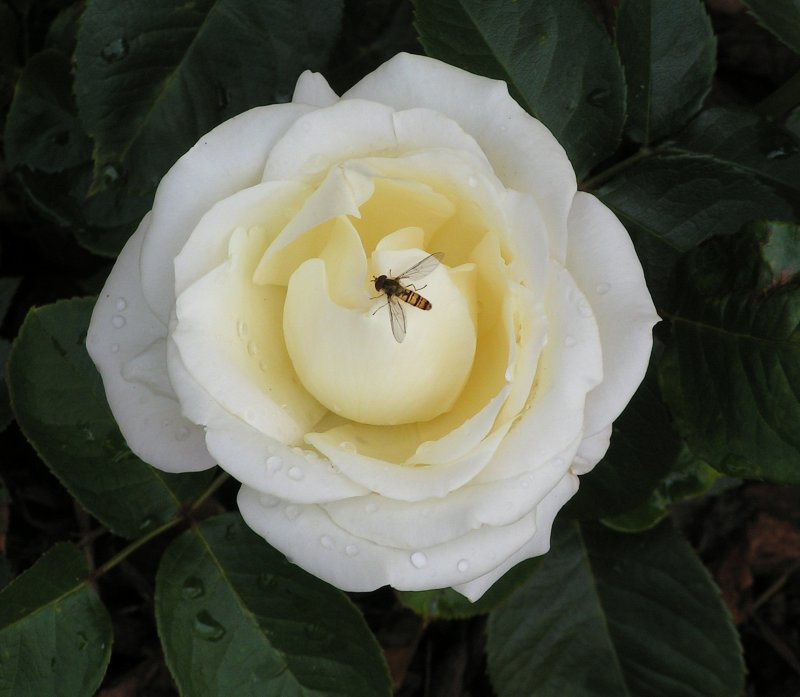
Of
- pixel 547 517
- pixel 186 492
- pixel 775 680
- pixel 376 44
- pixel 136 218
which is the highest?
pixel 376 44

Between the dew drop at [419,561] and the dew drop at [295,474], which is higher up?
the dew drop at [295,474]

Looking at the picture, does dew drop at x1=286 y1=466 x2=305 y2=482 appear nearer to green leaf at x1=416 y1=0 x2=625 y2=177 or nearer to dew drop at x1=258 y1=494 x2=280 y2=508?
dew drop at x1=258 y1=494 x2=280 y2=508

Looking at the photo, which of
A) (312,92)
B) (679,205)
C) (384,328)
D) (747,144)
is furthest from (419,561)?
(747,144)

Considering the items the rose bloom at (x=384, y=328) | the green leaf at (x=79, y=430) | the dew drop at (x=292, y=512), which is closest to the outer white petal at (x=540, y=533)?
the rose bloom at (x=384, y=328)

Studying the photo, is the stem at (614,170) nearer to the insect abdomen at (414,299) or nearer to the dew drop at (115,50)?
the insect abdomen at (414,299)

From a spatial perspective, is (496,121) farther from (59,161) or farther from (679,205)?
(59,161)

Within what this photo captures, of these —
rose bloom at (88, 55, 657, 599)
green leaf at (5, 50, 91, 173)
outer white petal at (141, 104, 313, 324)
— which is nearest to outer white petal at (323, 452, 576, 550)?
rose bloom at (88, 55, 657, 599)

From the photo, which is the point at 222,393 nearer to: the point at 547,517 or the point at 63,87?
the point at 547,517

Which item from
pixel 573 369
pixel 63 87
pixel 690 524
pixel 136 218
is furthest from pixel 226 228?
pixel 690 524
